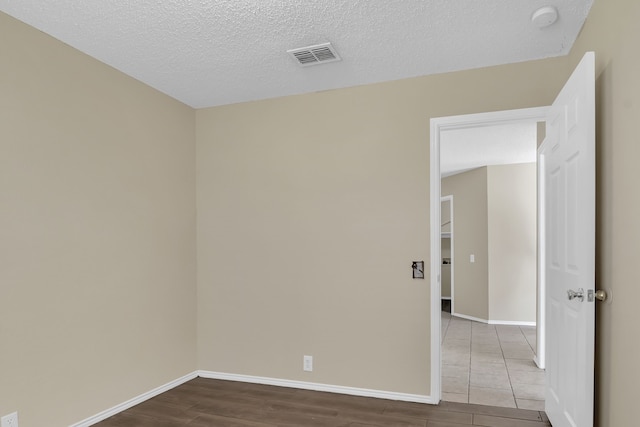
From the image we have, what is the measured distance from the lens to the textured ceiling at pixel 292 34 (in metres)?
2.25

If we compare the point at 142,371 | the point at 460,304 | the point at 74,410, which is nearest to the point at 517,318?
the point at 460,304

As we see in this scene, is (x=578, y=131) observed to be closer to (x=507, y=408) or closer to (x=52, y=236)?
(x=507, y=408)

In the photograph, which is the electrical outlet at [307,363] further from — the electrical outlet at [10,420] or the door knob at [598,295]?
the door knob at [598,295]

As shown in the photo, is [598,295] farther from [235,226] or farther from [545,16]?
[235,226]

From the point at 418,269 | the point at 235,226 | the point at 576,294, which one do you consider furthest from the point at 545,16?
the point at 235,226

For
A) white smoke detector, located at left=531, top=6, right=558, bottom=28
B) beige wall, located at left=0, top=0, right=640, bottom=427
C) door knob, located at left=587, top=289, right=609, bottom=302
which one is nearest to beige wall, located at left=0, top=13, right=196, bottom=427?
beige wall, located at left=0, top=0, right=640, bottom=427

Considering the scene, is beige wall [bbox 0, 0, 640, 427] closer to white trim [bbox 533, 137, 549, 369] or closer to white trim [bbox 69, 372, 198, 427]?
white trim [bbox 69, 372, 198, 427]

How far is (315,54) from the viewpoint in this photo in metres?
2.79

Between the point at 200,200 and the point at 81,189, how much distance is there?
1216 millimetres

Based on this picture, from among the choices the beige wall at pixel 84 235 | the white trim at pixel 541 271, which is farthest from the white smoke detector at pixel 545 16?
the beige wall at pixel 84 235

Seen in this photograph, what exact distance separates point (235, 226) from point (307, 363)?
4.48 feet

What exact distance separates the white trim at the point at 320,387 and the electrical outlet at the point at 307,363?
0.37 feet

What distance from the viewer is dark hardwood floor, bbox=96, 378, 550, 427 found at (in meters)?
2.79

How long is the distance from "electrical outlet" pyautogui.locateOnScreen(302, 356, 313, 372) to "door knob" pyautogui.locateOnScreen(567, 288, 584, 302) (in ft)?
6.75
